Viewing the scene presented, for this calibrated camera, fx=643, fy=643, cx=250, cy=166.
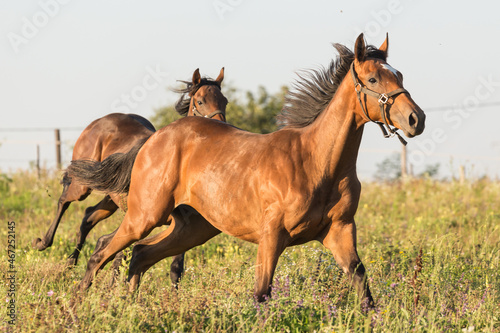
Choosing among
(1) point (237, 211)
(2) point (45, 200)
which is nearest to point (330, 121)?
(1) point (237, 211)

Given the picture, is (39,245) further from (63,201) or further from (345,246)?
(345,246)

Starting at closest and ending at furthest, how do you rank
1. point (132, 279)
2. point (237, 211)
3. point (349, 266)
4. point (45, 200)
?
1. point (349, 266)
2. point (237, 211)
3. point (132, 279)
4. point (45, 200)

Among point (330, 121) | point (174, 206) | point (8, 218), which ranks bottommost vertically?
point (8, 218)

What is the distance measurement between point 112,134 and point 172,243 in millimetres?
2428

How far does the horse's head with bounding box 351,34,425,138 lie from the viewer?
4.36 meters

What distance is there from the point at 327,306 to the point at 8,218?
296 inches

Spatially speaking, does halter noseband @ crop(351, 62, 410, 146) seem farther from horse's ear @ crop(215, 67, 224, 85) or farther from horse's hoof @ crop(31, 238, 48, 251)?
horse's hoof @ crop(31, 238, 48, 251)

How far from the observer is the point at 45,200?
12133 millimetres

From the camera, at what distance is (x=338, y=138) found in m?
4.90

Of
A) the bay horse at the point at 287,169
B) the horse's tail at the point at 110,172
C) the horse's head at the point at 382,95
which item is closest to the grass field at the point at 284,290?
the bay horse at the point at 287,169

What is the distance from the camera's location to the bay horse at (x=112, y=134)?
7926 mm

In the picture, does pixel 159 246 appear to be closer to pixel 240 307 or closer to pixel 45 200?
pixel 240 307

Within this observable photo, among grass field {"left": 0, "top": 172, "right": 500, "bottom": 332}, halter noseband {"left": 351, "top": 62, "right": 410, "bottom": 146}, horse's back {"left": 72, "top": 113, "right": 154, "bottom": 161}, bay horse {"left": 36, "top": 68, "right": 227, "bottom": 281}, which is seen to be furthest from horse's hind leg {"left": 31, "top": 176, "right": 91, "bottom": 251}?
halter noseband {"left": 351, "top": 62, "right": 410, "bottom": 146}

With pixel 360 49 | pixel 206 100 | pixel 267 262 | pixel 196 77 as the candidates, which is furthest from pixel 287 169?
pixel 196 77
